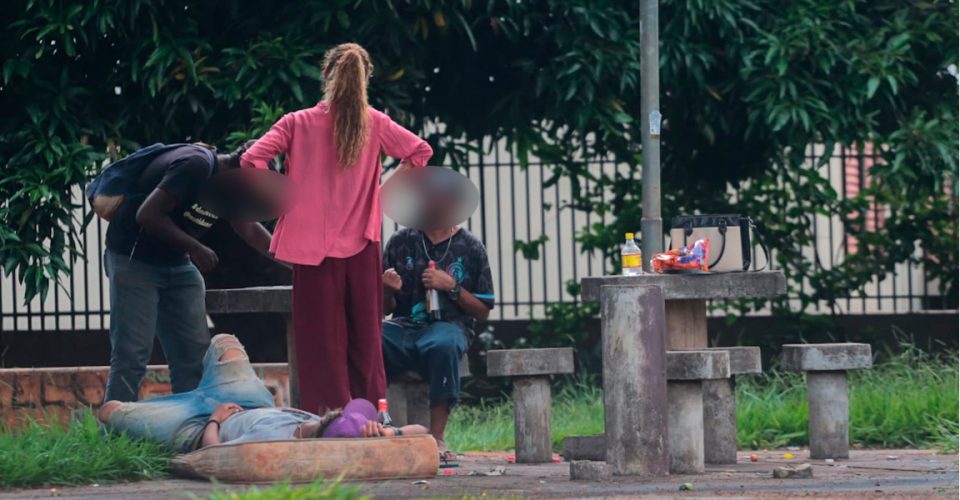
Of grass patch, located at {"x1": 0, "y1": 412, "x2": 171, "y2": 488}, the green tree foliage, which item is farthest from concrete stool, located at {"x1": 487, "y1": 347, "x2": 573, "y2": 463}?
the green tree foliage

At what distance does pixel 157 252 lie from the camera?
7.26 metres

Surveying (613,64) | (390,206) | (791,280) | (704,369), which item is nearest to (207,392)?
(390,206)

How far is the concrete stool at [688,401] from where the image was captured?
6.82 metres

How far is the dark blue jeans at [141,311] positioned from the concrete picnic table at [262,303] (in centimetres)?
17

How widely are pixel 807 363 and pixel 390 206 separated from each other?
2215 mm

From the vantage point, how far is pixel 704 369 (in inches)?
271

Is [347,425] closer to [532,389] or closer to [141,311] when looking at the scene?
[141,311]

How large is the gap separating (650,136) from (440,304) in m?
1.48

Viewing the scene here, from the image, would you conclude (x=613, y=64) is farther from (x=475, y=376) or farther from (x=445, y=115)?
(x=475, y=376)

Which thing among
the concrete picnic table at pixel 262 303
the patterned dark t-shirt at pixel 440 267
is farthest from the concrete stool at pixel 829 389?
the concrete picnic table at pixel 262 303

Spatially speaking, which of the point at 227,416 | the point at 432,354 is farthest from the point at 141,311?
the point at 432,354

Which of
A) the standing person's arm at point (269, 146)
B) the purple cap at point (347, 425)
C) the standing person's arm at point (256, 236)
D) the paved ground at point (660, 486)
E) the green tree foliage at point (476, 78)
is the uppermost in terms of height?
the green tree foliage at point (476, 78)

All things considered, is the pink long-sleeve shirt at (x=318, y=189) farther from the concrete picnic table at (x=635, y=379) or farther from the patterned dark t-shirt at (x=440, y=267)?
the concrete picnic table at (x=635, y=379)

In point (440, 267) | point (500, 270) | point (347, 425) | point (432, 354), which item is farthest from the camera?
point (500, 270)
